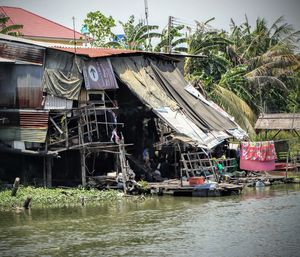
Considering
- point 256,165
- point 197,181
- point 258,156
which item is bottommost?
point 197,181

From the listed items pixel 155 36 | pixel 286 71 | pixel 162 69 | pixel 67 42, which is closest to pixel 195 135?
pixel 162 69

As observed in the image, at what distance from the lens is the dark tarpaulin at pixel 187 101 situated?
25984 mm

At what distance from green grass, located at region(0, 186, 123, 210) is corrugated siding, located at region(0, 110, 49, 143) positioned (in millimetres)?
2190

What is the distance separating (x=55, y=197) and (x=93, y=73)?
5.52m

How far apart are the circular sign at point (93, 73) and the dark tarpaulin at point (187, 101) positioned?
3.26m

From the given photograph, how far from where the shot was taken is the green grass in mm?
20562

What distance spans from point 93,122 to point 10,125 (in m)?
3.06

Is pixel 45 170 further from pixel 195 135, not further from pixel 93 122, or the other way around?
pixel 195 135

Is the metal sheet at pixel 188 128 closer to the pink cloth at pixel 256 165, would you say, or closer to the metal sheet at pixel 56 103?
the pink cloth at pixel 256 165

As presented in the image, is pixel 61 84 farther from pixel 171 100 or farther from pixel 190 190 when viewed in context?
pixel 190 190

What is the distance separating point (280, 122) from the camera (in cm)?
3150

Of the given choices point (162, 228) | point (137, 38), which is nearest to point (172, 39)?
point (137, 38)

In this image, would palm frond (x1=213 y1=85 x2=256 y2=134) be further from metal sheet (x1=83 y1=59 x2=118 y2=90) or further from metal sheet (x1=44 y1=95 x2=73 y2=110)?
metal sheet (x1=44 y1=95 x2=73 y2=110)

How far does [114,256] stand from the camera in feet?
46.5
